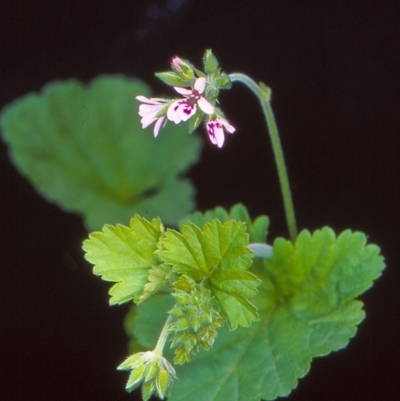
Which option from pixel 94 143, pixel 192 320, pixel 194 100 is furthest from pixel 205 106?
pixel 94 143

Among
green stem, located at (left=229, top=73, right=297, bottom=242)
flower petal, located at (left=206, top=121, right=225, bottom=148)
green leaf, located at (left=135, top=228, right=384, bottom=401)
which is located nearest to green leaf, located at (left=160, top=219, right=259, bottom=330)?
flower petal, located at (left=206, top=121, right=225, bottom=148)

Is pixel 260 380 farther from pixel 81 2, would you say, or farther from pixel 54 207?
pixel 81 2

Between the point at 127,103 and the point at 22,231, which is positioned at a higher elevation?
the point at 127,103

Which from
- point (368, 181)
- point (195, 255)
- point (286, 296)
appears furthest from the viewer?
point (368, 181)

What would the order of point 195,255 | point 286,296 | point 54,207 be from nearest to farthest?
1. point 195,255
2. point 286,296
3. point 54,207

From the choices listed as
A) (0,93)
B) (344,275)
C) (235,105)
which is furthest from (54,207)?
(344,275)

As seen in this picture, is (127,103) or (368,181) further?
(127,103)

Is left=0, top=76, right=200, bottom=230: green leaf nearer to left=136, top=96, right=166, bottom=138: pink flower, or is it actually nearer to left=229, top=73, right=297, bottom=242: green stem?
left=229, top=73, right=297, bottom=242: green stem
